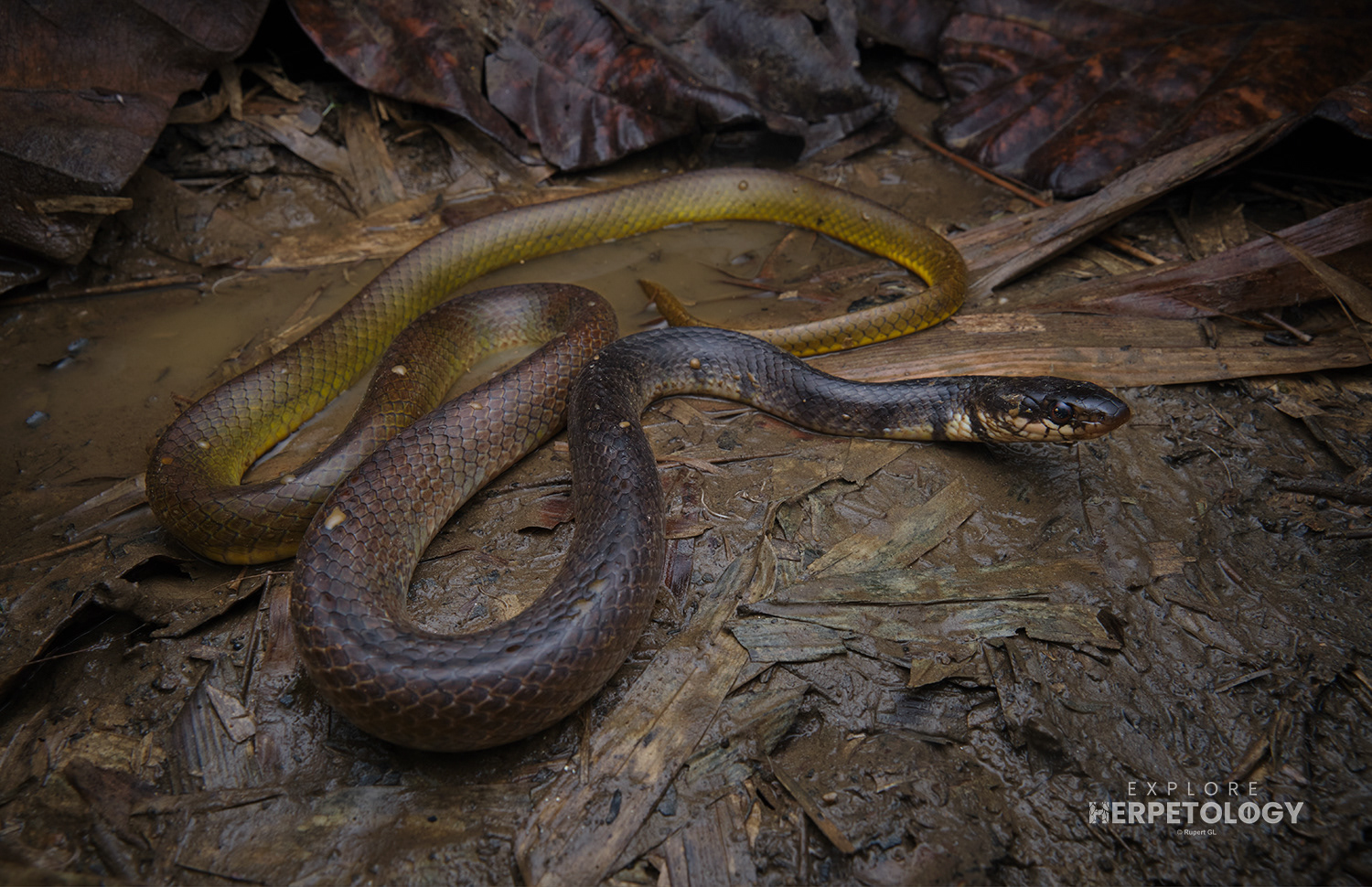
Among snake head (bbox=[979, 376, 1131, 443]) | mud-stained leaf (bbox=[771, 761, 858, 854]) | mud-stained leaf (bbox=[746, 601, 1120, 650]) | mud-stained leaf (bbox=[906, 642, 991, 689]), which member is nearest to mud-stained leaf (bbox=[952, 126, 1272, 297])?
snake head (bbox=[979, 376, 1131, 443])

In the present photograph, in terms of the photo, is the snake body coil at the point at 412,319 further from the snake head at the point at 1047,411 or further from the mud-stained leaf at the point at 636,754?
the mud-stained leaf at the point at 636,754

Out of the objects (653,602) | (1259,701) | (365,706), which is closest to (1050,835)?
(1259,701)

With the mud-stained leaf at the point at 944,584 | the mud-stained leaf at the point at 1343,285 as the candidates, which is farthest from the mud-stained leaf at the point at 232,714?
the mud-stained leaf at the point at 1343,285

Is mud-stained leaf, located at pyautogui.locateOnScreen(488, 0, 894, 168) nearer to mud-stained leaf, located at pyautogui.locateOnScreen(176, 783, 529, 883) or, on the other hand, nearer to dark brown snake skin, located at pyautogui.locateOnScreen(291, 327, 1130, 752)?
dark brown snake skin, located at pyautogui.locateOnScreen(291, 327, 1130, 752)

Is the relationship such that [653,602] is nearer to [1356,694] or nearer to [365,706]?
[365,706]

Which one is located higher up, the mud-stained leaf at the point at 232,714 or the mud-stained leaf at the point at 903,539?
the mud-stained leaf at the point at 232,714
